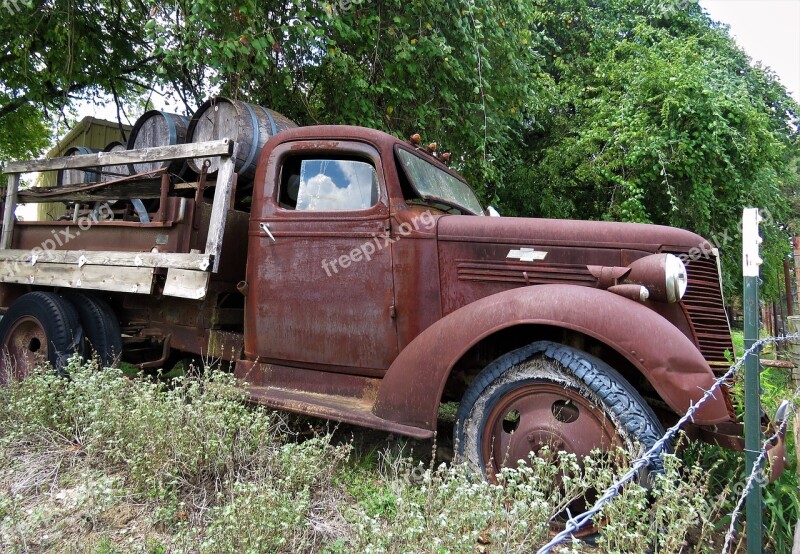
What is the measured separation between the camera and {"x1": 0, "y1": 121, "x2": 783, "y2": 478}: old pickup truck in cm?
239

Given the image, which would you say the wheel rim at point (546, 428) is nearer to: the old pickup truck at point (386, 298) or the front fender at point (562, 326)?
the old pickup truck at point (386, 298)

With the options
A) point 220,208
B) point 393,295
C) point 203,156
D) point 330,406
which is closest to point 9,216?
point 203,156

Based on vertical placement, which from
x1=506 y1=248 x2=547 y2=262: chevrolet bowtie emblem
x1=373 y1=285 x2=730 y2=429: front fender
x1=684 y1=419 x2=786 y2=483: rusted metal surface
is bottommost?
x1=684 y1=419 x2=786 y2=483: rusted metal surface

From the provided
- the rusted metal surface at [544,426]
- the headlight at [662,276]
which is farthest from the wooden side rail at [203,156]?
the headlight at [662,276]

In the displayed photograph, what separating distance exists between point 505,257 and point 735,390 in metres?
1.58

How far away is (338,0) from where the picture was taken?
5.18 meters

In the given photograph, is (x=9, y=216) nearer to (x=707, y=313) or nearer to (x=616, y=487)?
(x=616, y=487)

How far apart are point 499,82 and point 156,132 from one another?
13.3ft

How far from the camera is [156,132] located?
4.27 meters

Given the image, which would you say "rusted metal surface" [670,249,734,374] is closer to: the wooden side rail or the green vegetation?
the green vegetation

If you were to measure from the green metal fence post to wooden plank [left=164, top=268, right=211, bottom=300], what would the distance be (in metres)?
2.83

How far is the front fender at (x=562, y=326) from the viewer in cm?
223

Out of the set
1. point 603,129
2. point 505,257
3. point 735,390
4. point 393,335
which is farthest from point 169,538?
point 603,129

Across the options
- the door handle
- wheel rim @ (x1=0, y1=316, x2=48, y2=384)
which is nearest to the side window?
the door handle
